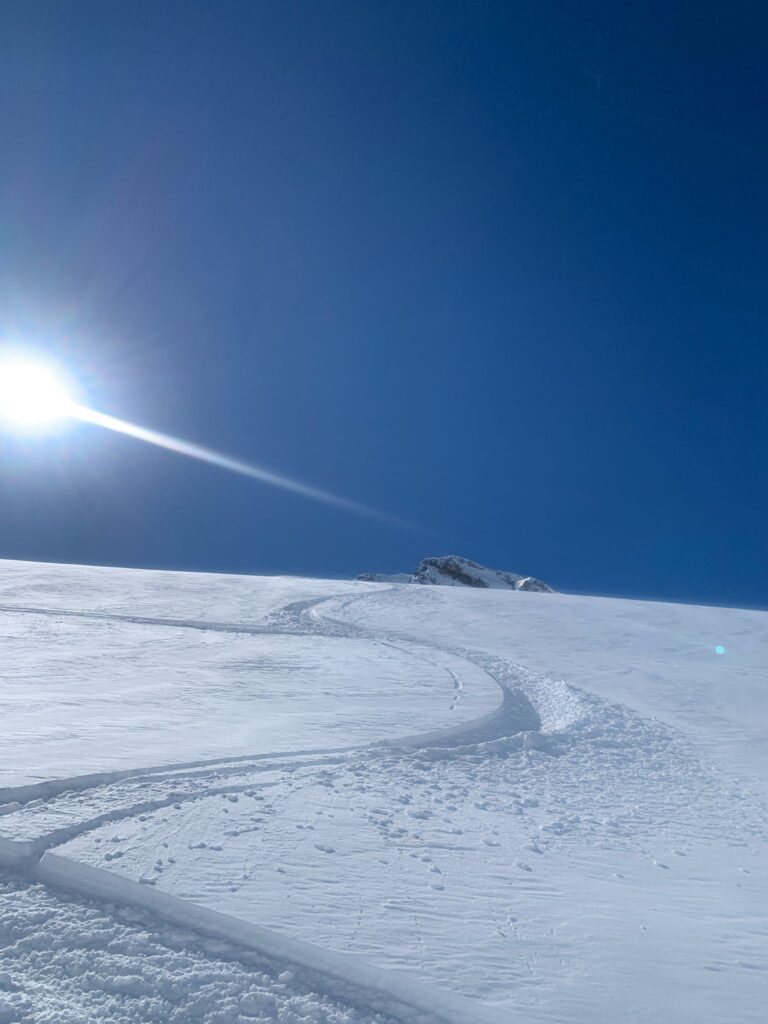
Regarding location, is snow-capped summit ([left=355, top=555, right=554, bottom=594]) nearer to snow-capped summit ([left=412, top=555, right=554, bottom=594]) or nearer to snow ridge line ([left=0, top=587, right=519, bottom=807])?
snow-capped summit ([left=412, top=555, right=554, bottom=594])

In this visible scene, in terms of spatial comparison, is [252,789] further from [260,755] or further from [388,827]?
[388,827]

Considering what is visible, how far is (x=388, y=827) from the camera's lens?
3902 mm

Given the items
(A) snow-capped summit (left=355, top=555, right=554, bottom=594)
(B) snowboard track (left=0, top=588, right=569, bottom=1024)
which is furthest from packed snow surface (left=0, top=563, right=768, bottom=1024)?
(A) snow-capped summit (left=355, top=555, right=554, bottom=594)

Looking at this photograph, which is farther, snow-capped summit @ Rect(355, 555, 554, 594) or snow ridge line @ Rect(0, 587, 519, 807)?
snow-capped summit @ Rect(355, 555, 554, 594)

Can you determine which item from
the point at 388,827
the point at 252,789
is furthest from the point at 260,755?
the point at 388,827

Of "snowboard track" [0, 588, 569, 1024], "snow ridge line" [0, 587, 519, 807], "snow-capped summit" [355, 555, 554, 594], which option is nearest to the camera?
"snowboard track" [0, 588, 569, 1024]

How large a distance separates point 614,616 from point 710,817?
10.4 m

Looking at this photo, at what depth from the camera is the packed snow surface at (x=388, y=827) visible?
2479 mm

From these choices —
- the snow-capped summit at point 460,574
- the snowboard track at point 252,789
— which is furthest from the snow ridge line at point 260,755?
the snow-capped summit at point 460,574

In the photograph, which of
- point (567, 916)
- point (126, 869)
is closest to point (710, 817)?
point (567, 916)

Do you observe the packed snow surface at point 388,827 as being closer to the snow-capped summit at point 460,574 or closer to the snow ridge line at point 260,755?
the snow ridge line at point 260,755

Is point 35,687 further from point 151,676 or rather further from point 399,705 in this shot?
point 399,705

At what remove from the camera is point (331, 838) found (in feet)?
12.0

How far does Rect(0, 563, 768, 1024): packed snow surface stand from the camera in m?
2.48
